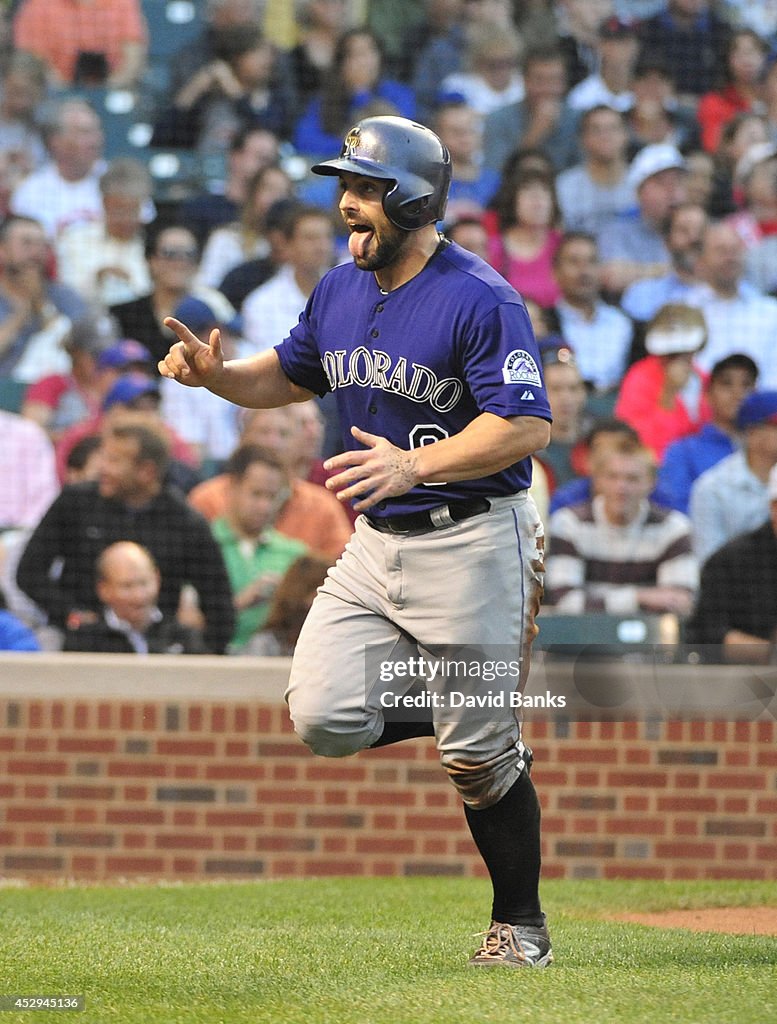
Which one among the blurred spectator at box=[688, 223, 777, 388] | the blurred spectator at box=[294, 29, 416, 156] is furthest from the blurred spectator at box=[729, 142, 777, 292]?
the blurred spectator at box=[294, 29, 416, 156]

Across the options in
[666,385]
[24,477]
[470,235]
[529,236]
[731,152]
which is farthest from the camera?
[731,152]

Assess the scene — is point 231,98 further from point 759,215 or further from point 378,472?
point 378,472

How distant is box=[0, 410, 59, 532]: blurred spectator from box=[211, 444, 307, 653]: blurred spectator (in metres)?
1.00

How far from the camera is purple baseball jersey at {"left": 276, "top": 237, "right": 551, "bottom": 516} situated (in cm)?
370

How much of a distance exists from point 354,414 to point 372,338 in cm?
22

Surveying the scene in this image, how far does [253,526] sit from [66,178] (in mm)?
3428

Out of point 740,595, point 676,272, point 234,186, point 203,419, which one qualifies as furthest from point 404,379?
point 234,186

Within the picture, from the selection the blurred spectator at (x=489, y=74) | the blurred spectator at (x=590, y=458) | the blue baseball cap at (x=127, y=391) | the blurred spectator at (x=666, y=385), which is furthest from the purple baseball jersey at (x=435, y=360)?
the blurred spectator at (x=489, y=74)

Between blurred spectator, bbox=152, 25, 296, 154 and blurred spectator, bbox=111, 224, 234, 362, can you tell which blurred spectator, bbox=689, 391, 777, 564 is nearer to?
blurred spectator, bbox=111, 224, 234, 362

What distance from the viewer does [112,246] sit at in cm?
961

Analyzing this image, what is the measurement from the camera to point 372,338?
3.88 meters

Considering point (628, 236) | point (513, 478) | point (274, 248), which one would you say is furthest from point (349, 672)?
point (628, 236)

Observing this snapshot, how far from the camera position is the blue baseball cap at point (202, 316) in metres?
9.08

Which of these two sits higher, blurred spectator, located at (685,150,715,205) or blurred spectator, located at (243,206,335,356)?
blurred spectator, located at (685,150,715,205)
